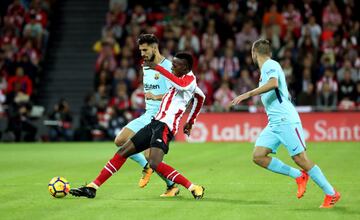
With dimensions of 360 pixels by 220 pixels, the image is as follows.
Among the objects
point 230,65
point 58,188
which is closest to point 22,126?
point 230,65

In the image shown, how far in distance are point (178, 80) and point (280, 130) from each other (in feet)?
5.10

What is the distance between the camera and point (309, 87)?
25797mm

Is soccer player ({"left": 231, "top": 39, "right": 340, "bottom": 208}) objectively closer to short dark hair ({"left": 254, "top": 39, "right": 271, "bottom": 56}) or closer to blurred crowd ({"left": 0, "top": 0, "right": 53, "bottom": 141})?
short dark hair ({"left": 254, "top": 39, "right": 271, "bottom": 56})

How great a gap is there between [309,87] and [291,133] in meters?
15.1

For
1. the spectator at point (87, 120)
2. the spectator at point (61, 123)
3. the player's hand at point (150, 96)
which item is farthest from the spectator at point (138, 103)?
the player's hand at point (150, 96)

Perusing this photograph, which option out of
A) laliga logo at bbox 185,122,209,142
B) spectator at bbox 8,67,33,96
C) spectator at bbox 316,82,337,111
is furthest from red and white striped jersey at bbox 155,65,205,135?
spectator at bbox 8,67,33,96

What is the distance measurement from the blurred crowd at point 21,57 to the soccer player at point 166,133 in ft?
52.9

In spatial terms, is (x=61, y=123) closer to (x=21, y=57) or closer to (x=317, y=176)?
(x=21, y=57)

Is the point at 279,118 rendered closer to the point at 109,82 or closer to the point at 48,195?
the point at 48,195

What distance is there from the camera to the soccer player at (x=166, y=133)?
11.5 m

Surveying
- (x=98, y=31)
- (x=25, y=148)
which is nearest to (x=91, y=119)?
(x=25, y=148)

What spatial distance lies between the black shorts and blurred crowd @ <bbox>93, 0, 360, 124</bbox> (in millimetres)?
14274

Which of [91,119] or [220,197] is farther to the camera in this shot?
[91,119]

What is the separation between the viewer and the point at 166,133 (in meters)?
11.6
